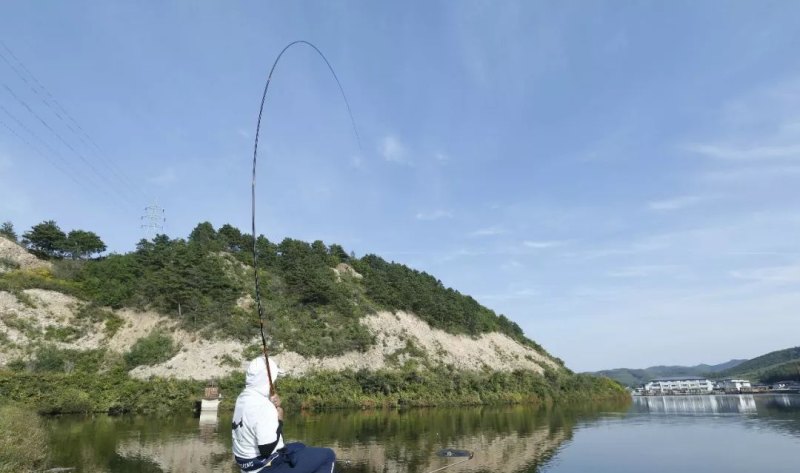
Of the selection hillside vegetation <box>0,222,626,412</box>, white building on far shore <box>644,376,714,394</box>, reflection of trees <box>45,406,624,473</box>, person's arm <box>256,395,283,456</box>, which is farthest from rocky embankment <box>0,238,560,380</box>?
white building on far shore <box>644,376,714,394</box>

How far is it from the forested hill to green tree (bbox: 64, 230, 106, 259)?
0.16 m

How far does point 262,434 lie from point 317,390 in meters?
49.5

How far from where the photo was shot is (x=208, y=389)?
41.7m

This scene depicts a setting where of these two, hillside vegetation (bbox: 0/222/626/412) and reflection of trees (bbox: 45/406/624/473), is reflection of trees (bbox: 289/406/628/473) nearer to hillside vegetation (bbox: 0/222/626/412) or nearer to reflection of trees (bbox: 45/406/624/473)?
reflection of trees (bbox: 45/406/624/473)

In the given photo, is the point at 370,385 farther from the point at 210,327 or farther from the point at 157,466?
the point at 157,466

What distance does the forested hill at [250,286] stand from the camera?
61.1 metres

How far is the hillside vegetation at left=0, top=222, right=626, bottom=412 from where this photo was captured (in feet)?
161

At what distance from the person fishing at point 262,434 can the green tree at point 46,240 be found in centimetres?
8930

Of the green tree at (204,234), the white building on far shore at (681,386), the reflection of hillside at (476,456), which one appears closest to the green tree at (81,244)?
the green tree at (204,234)

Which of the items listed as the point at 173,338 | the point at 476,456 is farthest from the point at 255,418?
the point at 173,338

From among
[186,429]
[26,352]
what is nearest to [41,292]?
[26,352]

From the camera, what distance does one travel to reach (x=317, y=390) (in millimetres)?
52688

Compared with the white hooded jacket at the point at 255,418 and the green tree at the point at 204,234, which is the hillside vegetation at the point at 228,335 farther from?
the white hooded jacket at the point at 255,418

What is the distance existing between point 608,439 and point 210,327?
4516 centimetres
